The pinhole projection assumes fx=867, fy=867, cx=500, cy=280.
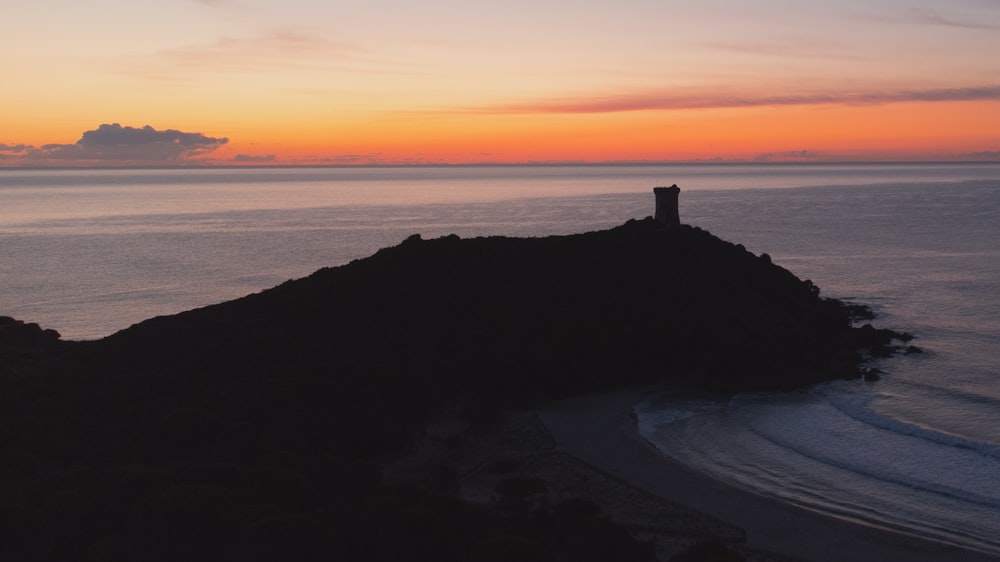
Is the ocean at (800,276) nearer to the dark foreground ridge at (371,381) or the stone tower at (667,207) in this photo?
the dark foreground ridge at (371,381)

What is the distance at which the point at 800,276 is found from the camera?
7831cm

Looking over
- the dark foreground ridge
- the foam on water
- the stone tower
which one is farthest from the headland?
the stone tower

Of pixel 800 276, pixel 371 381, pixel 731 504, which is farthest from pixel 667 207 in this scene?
pixel 731 504

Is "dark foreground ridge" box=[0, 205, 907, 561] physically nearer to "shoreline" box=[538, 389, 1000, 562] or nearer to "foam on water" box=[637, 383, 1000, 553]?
"shoreline" box=[538, 389, 1000, 562]

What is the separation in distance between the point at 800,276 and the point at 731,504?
188 ft

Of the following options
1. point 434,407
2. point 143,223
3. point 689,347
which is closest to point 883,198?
point 143,223

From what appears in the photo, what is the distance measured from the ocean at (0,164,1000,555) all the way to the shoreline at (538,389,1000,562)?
94cm

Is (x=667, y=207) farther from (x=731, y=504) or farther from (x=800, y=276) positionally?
(x=731, y=504)

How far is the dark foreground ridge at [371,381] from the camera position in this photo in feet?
65.0

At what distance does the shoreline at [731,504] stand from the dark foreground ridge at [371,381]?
268 centimetres

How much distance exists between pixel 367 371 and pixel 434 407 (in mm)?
3051

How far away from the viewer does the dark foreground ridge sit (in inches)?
780

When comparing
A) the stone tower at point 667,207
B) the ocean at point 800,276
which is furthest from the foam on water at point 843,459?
the stone tower at point 667,207

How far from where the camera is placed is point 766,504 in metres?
25.2
